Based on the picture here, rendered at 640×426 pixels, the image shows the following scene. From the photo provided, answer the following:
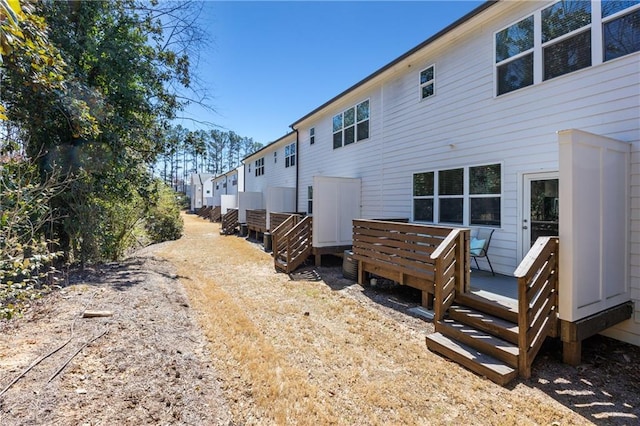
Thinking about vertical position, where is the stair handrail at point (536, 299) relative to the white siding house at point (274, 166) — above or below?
below

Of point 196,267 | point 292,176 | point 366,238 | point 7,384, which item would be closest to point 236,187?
point 292,176

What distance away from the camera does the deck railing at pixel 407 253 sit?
4559mm

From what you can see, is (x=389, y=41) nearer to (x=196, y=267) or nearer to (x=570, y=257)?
(x=570, y=257)

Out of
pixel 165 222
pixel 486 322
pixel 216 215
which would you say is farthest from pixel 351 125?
pixel 216 215

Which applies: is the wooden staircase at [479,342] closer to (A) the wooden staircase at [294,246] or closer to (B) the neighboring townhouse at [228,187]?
(A) the wooden staircase at [294,246]

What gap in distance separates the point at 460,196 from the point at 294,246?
190 inches

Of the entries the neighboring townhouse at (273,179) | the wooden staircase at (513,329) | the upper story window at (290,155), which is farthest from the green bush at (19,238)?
the upper story window at (290,155)

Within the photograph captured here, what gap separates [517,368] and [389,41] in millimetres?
10324

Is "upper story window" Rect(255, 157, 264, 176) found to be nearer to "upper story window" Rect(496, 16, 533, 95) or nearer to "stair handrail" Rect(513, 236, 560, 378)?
"upper story window" Rect(496, 16, 533, 95)

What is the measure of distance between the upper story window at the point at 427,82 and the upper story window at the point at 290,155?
8848 millimetres

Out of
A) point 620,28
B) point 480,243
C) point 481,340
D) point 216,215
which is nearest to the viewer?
point 481,340

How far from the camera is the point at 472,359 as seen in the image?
3533 millimetres

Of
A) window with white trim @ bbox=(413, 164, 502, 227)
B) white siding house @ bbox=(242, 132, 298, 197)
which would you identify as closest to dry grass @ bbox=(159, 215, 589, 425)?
window with white trim @ bbox=(413, 164, 502, 227)

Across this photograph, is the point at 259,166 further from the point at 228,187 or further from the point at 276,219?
the point at 228,187
